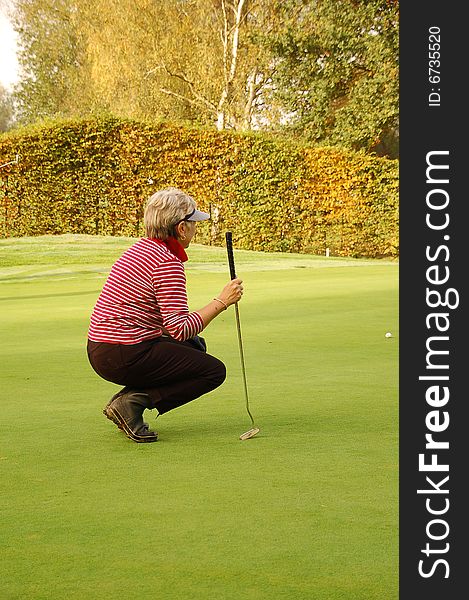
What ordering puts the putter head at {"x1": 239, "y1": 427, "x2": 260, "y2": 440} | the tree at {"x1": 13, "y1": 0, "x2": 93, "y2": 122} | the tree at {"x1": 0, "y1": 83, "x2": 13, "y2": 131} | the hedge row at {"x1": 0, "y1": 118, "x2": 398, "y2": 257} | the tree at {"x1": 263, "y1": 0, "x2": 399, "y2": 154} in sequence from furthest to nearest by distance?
the tree at {"x1": 0, "y1": 83, "x2": 13, "y2": 131}
the tree at {"x1": 13, "y1": 0, "x2": 93, "y2": 122}
the tree at {"x1": 263, "y1": 0, "x2": 399, "y2": 154}
the hedge row at {"x1": 0, "y1": 118, "x2": 398, "y2": 257}
the putter head at {"x1": 239, "y1": 427, "x2": 260, "y2": 440}

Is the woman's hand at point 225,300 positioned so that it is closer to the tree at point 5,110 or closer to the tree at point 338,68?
the tree at point 338,68

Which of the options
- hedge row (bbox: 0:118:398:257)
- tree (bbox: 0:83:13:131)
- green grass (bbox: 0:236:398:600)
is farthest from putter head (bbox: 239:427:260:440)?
tree (bbox: 0:83:13:131)

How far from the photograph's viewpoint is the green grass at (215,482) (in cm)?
318

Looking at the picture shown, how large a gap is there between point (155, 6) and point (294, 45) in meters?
4.68

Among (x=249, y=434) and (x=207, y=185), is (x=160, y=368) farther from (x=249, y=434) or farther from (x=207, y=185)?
(x=207, y=185)

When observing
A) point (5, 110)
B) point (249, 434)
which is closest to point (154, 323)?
point (249, 434)

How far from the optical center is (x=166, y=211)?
534 centimetres

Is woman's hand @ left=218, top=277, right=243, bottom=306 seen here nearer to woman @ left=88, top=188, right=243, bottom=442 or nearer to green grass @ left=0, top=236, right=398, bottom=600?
woman @ left=88, top=188, right=243, bottom=442

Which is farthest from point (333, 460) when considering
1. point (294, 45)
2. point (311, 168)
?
point (294, 45)

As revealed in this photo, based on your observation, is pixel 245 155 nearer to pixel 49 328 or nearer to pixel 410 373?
pixel 49 328

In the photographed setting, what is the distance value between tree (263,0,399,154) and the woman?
29.1m

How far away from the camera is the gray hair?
533cm

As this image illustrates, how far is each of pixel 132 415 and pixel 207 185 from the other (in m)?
21.4

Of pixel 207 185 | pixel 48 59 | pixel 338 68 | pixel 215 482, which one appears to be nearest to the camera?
pixel 215 482
